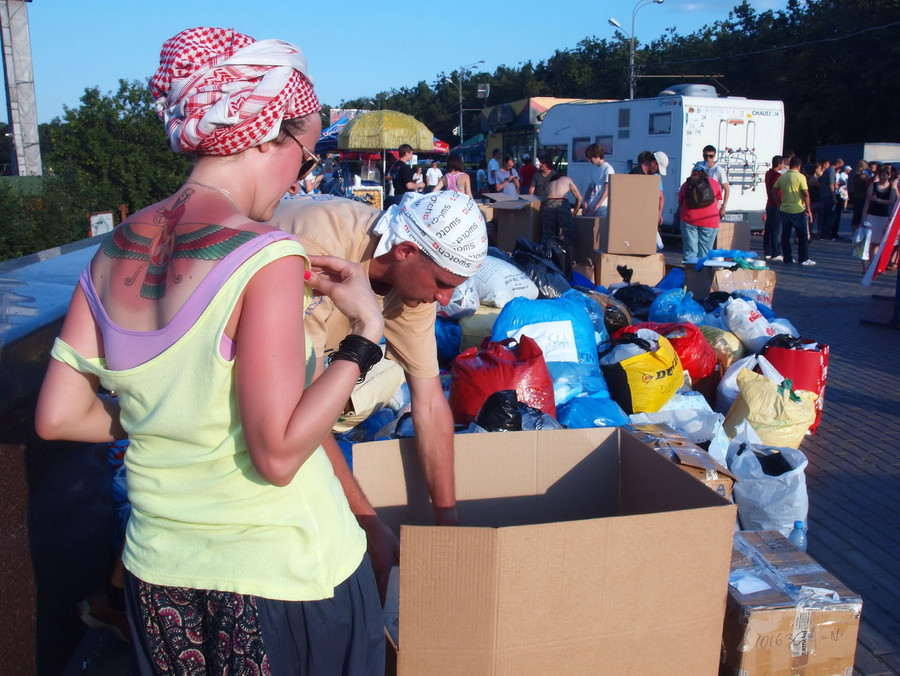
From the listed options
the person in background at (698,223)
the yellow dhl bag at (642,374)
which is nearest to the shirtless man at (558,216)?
the person in background at (698,223)

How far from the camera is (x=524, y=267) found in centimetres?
664

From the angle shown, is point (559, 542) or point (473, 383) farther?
point (473, 383)

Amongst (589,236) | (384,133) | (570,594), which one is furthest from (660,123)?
(570,594)

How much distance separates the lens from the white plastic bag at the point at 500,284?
5785 millimetres

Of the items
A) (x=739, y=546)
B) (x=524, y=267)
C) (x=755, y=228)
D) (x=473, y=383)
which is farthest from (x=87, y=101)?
(x=755, y=228)

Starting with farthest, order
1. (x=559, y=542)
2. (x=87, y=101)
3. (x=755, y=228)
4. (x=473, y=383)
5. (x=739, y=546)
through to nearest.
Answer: (x=755, y=228) < (x=87, y=101) < (x=473, y=383) < (x=739, y=546) < (x=559, y=542)

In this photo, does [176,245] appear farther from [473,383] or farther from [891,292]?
[891,292]

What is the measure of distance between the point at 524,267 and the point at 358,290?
5.39 m

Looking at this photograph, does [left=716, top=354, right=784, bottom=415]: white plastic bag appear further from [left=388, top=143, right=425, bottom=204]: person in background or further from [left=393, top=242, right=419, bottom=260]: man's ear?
[left=388, top=143, right=425, bottom=204]: person in background

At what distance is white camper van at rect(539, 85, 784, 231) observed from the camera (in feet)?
48.6

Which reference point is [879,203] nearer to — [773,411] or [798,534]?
[773,411]

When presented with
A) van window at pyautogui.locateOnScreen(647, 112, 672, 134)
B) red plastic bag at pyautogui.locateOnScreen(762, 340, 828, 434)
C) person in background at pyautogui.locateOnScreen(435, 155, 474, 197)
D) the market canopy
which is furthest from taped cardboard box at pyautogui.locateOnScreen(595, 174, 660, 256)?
the market canopy

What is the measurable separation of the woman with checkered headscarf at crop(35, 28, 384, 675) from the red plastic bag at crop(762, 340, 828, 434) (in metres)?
4.18

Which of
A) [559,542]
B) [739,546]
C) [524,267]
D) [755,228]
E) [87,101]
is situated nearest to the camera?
[559,542]
